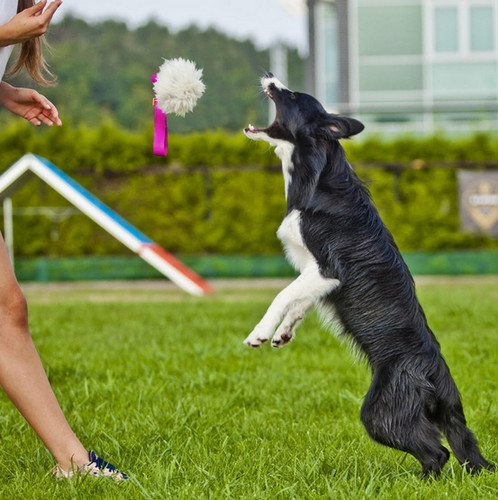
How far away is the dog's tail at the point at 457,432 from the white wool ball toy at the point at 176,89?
1339mm

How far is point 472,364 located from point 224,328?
2375 millimetres

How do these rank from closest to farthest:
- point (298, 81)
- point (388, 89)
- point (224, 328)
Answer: point (224, 328)
point (388, 89)
point (298, 81)

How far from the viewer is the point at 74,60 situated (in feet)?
150

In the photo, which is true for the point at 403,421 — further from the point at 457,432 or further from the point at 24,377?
the point at 24,377

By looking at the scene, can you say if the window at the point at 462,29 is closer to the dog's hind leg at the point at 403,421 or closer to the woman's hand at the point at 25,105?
the woman's hand at the point at 25,105

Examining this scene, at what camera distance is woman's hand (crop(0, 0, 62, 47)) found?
2.55m

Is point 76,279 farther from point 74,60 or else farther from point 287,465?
point 74,60

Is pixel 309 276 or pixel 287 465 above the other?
pixel 309 276

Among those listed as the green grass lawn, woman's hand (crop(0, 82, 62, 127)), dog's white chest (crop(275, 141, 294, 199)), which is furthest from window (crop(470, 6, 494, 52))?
woman's hand (crop(0, 82, 62, 127))

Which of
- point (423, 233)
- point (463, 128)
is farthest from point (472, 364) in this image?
point (463, 128)

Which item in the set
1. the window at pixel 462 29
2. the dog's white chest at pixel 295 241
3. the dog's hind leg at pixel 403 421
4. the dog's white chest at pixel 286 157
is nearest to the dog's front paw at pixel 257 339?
the dog's white chest at pixel 295 241

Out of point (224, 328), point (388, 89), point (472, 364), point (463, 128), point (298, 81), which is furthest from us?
point (298, 81)

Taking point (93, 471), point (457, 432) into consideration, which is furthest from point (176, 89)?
point (457, 432)

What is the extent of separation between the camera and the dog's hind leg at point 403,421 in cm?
268
